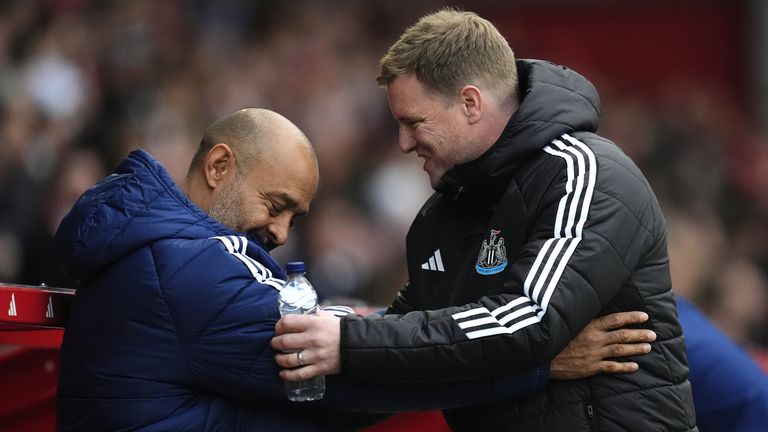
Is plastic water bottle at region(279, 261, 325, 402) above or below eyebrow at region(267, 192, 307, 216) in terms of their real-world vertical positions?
below

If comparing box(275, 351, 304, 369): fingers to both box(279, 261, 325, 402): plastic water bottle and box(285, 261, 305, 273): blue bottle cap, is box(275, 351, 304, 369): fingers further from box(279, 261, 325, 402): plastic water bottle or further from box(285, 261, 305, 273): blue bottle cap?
box(285, 261, 305, 273): blue bottle cap

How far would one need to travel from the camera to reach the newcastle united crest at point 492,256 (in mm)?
3764

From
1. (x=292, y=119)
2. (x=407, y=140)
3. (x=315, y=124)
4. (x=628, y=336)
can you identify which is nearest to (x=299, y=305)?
(x=407, y=140)

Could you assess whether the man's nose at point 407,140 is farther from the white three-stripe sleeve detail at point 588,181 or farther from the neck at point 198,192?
the neck at point 198,192

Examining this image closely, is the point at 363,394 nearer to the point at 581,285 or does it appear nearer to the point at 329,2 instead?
the point at 581,285

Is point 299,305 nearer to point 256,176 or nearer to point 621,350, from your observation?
point 256,176

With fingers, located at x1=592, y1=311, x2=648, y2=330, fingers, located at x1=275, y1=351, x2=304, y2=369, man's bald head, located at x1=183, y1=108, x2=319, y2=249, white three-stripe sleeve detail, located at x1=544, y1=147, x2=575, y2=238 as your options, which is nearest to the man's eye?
man's bald head, located at x1=183, y1=108, x2=319, y2=249

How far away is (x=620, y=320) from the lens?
370 cm

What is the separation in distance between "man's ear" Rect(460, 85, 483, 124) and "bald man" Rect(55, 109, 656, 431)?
0.75m

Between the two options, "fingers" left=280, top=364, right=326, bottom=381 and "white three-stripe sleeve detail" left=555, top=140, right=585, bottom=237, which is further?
"white three-stripe sleeve detail" left=555, top=140, right=585, bottom=237

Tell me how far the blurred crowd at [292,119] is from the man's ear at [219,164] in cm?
339

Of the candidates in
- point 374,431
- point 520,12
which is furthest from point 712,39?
point 374,431

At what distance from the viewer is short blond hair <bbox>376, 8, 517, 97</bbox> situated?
3.86m

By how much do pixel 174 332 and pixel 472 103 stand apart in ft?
3.75
